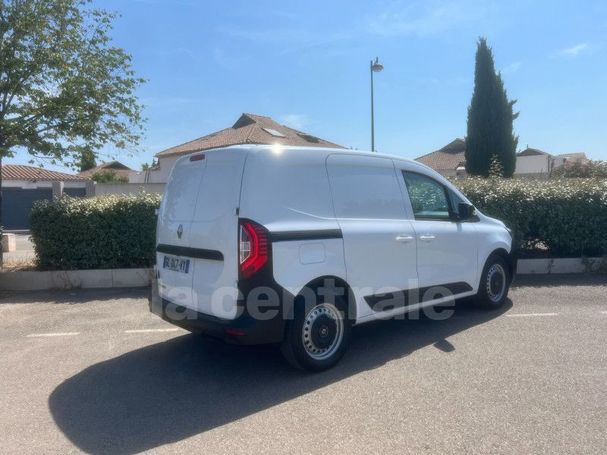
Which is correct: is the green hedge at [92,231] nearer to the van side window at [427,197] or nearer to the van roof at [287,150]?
the van roof at [287,150]

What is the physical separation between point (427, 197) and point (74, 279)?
20.3 feet

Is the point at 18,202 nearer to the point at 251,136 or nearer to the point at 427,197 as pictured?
the point at 251,136

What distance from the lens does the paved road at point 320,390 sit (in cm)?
346

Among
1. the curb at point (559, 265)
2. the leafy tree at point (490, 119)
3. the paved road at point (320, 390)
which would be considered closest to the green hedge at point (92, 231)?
the paved road at point (320, 390)

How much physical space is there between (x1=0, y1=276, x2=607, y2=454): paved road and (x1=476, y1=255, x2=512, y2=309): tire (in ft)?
0.74

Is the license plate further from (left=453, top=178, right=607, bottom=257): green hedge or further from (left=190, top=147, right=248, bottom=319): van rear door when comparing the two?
(left=453, top=178, right=607, bottom=257): green hedge

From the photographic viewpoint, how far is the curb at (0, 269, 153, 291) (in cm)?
870

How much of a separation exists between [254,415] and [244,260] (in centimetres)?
121

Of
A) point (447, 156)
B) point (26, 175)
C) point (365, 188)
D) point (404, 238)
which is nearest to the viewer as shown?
point (365, 188)

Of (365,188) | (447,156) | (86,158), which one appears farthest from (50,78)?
(447,156)

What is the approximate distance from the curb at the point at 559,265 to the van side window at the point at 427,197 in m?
4.03

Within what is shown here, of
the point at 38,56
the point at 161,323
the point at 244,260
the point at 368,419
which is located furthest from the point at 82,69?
the point at 368,419

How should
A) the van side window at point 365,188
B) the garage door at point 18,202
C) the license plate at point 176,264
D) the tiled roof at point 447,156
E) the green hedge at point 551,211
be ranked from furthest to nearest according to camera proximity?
the tiled roof at point 447,156 < the garage door at point 18,202 < the green hedge at point 551,211 < the van side window at point 365,188 < the license plate at point 176,264

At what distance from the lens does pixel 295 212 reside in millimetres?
4480
